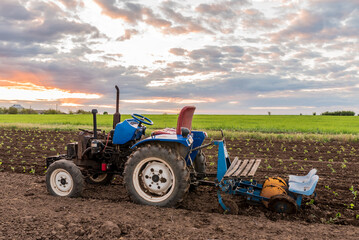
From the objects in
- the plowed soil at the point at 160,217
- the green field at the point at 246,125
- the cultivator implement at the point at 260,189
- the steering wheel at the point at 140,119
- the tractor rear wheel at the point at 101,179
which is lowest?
the plowed soil at the point at 160,217

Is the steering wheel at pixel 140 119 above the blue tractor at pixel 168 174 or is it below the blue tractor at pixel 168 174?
above

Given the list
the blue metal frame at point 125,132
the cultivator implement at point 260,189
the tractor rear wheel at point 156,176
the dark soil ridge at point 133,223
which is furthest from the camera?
the blue metal frame at point 125,132

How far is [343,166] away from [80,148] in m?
7.06

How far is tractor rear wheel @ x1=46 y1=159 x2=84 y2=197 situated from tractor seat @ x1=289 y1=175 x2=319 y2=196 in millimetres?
3527

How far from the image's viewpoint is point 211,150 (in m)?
12.0

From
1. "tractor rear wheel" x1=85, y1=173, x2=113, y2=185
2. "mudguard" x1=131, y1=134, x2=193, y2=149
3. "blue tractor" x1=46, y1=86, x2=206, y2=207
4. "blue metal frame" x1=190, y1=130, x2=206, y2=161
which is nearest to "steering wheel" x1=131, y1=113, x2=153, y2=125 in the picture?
"blue tractor" x1=46, y1=86, x2=206, y2=207

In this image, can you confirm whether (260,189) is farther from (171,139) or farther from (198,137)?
(171,139)

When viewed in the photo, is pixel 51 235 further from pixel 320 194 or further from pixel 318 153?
pixel 318 153

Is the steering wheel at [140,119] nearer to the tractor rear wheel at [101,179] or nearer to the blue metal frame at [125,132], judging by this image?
the blue metal frame at [125,132]

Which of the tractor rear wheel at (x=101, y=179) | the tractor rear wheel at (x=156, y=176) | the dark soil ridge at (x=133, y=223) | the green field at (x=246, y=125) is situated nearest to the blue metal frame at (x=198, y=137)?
the tractor rear wheel at (x=156, y=176)

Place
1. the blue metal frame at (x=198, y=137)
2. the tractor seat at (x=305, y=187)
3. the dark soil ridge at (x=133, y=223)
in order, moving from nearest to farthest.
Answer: the dark soil ridge at (x=133, y=223) < the tractor seat at (x=305, y=187) < the blue metal frame at (x=198, y=137)

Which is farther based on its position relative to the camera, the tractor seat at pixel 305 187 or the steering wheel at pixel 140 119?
the steering wheel at pixel 140 119

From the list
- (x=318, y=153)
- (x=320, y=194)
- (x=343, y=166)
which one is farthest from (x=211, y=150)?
(x=320, y=194)

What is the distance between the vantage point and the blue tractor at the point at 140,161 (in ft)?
15.5
